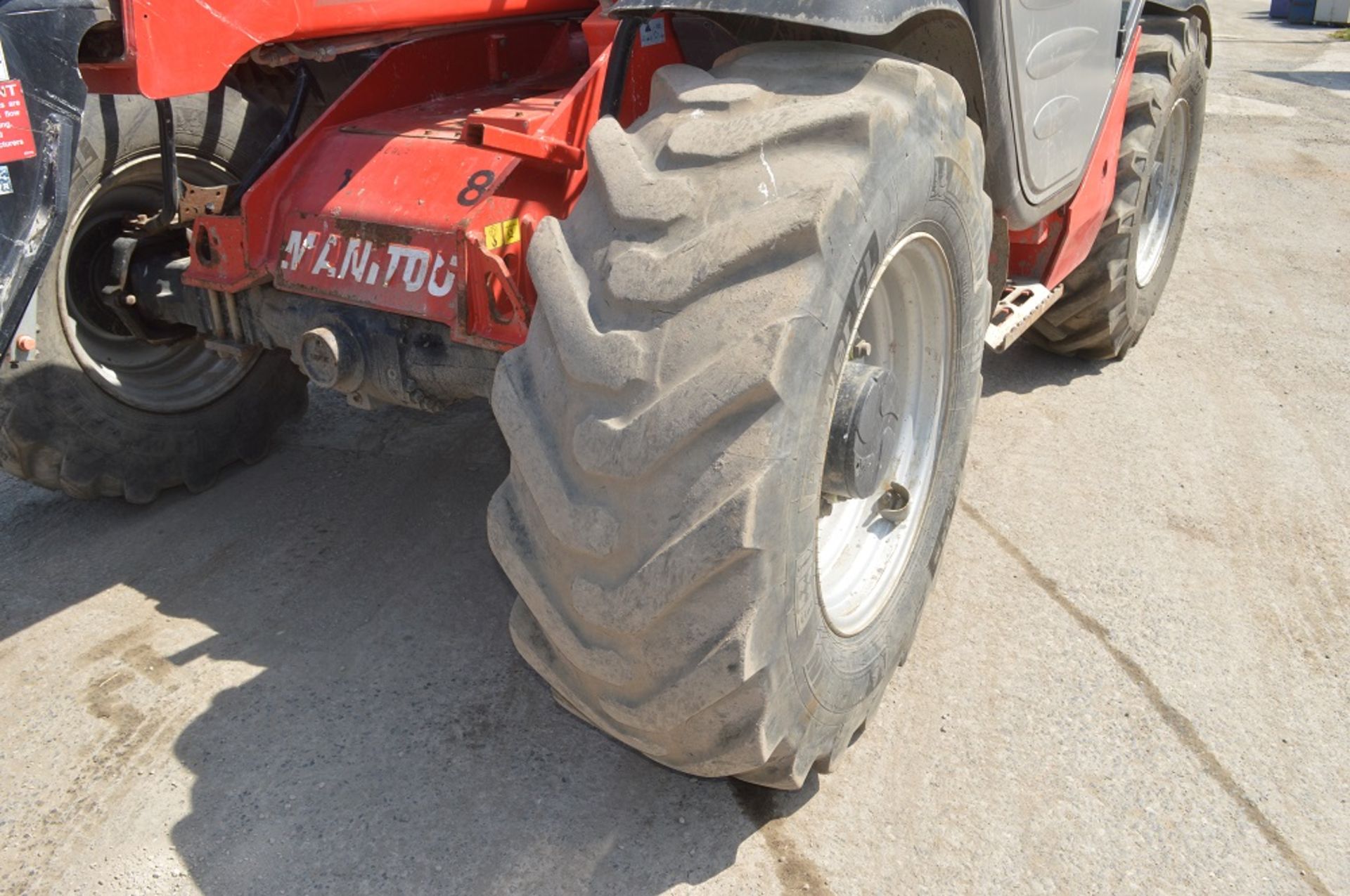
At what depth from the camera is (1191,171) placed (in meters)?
5.32

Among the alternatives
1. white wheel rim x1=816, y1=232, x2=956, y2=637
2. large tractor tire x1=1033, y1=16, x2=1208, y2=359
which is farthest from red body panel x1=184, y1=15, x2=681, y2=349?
large tractor tire x1=1033, y1=16, x2=1208, y2=359

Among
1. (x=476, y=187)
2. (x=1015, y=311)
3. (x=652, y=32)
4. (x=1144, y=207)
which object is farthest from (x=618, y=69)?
(x=1144, y=207)

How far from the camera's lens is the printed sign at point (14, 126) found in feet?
7.82

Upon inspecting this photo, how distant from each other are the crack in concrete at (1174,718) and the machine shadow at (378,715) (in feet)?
3.23

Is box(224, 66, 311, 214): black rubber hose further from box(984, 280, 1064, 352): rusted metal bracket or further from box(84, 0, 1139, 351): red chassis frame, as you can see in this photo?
box(984, 280, 1064, 352): rusted metal bracket

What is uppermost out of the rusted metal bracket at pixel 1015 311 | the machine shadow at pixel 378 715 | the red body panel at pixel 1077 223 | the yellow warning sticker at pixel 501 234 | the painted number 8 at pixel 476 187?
the painted number 8 at pixel 476 187

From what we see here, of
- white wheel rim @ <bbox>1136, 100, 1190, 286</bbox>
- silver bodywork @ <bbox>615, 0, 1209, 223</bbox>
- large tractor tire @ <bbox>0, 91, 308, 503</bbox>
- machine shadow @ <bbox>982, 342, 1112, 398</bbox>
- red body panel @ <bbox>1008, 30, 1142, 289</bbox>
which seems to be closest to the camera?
silver bodywork @ <bbox>615, 0, 1209, 223</bbox>

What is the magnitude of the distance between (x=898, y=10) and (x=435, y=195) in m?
1.19

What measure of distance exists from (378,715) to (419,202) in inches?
48.8

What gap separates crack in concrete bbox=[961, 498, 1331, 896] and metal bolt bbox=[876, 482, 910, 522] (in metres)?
0.74

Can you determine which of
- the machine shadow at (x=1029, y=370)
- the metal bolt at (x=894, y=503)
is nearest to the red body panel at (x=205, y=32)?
the metal bolt at (x=894, y=503)

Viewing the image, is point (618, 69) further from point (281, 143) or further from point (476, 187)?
point (281, 143)

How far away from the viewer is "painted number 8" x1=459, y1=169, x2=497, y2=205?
272 centimetres

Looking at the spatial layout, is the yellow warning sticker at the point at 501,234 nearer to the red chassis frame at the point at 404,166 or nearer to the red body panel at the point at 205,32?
the red chassis frame at the point at 404,166
